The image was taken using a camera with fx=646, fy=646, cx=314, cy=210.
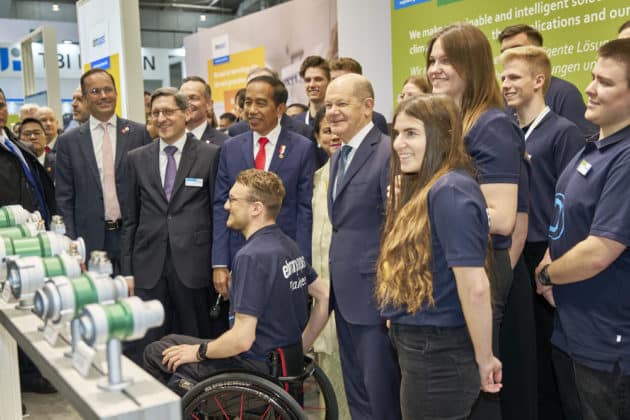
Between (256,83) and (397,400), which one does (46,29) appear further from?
(397,400)

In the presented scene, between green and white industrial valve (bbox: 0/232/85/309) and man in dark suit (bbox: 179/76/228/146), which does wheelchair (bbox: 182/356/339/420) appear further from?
man in dark suit (bbox: 179/76/228/146)

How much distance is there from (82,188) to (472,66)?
101 inches

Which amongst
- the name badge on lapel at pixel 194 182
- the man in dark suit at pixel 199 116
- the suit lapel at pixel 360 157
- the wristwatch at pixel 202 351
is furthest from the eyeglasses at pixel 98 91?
the wristwatch at pixel 202 351

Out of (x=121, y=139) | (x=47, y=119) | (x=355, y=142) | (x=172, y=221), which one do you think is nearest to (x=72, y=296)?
(x=355, y=142)

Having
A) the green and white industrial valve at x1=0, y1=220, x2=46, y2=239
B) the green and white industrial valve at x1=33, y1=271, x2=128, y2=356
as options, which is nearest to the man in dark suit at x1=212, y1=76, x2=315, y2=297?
the green and white industrial valve at x1=0, y1=220, x2=46, y2=239

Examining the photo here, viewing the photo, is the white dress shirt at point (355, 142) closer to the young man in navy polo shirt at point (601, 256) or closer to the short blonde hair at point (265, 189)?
the short blonde hair at point (265, 189)

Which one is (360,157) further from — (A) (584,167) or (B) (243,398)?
(B) (243,398)

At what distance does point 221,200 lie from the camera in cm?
327

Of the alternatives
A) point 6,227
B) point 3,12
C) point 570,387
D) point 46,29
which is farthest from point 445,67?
point 3,12

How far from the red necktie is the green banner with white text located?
129 centimetres

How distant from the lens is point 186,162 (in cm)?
338

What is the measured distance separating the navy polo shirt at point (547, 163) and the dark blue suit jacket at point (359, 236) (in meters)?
0.64

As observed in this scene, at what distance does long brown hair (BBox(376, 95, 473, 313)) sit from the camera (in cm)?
180

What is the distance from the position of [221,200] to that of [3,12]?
16766 millimetres
